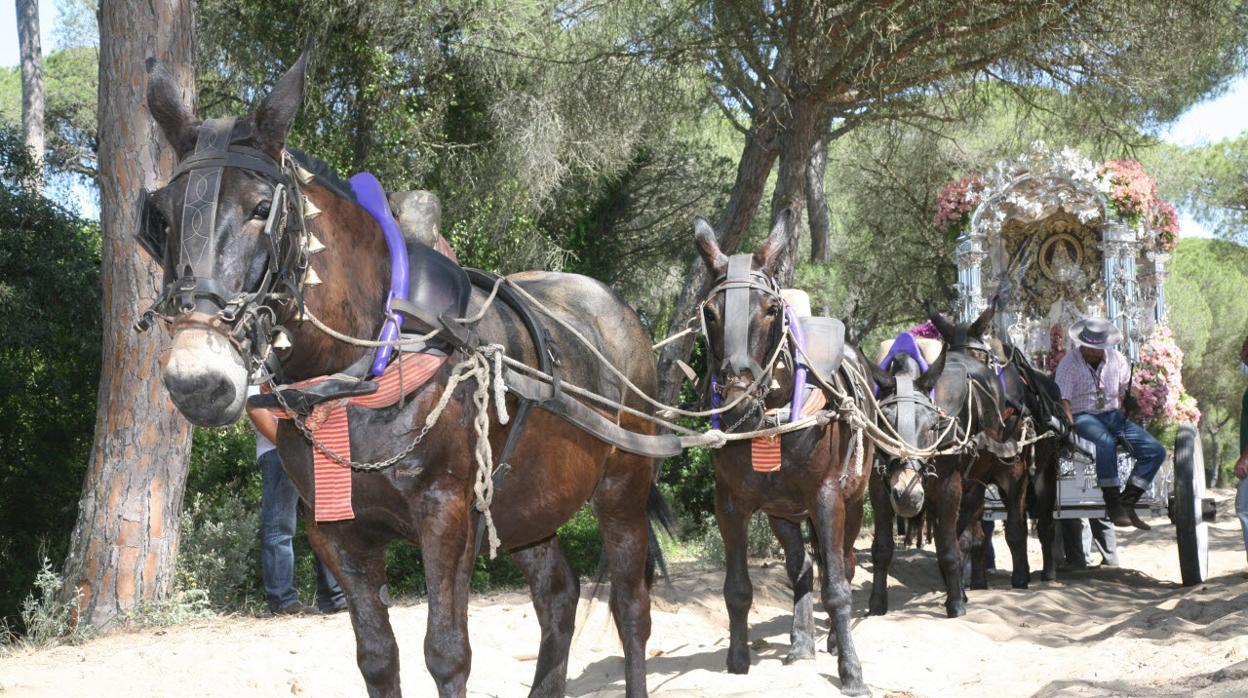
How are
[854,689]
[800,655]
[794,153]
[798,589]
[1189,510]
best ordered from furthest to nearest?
1. [794,153]
2. [1189,510]
3. [798,589]
4. [800,655]
5. [854,689]

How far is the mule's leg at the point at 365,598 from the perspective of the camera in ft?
11.0

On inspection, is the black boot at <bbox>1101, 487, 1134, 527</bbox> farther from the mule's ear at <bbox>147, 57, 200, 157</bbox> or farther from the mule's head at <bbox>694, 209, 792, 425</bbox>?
the mule's ear at <bbox>147, 57, 200, 157</bbox>

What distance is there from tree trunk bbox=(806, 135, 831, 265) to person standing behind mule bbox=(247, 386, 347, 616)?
11.1m

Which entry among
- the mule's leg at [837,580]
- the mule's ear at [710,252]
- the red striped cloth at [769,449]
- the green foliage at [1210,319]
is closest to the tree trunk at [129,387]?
the mule's ear at [710,252]

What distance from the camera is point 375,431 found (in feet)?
10.3

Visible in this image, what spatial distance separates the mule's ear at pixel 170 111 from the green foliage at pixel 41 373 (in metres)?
6.63

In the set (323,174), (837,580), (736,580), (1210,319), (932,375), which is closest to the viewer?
(323,174)

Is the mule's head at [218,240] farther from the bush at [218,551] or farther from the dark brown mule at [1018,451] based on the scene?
the dark brown mule at [1018,451]

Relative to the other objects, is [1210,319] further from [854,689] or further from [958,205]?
[854,689]

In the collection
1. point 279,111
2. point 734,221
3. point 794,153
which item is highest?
point 794,153

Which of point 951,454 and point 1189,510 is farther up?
point 951,454

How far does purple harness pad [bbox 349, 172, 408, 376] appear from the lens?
10.5 feet

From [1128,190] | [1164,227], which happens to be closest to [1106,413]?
[1128,190]

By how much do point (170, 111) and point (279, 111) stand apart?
1.01ft
